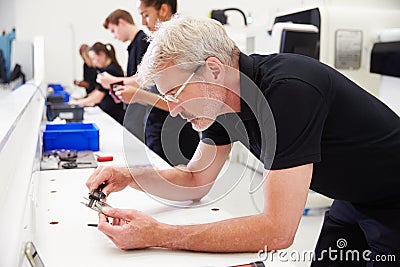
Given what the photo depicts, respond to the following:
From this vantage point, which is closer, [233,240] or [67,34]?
[233,240]

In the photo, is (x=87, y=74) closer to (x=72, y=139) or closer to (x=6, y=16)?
(x=6, y=16)

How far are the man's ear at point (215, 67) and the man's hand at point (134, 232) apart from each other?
0.34 meters

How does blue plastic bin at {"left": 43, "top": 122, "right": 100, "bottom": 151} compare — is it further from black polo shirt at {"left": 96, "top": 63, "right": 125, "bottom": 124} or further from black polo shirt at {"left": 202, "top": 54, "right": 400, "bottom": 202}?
black polo shirt at {"left": 96, "top": 63, "right": 125, "bottom": 124}

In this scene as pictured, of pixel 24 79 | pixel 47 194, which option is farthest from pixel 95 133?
pixel 24 79

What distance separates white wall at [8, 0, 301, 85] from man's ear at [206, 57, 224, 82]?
4.66 metres

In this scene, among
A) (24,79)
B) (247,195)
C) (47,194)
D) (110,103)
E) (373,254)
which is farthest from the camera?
(24,79)

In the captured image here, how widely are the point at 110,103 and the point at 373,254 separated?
271 centimetres

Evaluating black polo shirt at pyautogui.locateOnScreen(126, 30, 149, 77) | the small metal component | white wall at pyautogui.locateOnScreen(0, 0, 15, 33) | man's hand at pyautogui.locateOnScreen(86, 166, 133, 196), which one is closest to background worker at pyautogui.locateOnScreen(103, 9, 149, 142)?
black polo shirt at pyautogui.locateOnScreen(126, 30, 149, 77)

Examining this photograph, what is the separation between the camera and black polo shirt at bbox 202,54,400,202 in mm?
878

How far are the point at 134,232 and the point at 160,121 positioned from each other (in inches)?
51.8

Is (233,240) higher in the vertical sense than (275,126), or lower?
lower

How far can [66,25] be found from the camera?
18.3ft

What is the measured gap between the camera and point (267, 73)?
3.14ft

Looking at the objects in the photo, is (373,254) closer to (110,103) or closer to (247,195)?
(247,195)
